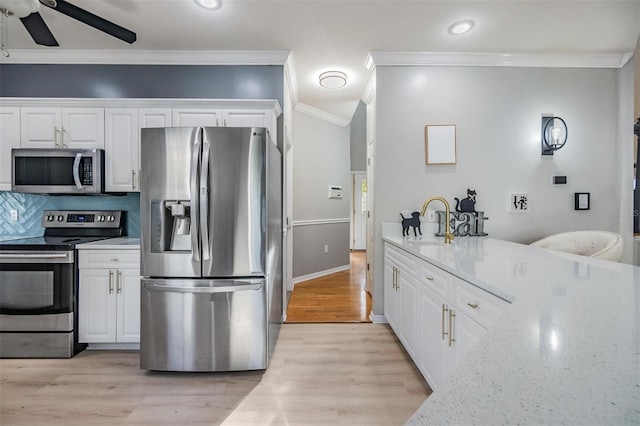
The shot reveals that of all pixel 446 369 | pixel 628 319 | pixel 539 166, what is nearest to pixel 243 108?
pixel 446 369

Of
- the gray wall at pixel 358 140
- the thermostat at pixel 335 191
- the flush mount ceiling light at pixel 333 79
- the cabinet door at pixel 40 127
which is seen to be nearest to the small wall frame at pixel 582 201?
the flush mount ceiling light at pixel 333 79

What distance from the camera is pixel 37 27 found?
6.20 ft

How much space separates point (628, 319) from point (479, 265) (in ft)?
2.51

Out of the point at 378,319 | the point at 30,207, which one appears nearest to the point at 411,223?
the point at 378,319

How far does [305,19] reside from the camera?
7.92ft

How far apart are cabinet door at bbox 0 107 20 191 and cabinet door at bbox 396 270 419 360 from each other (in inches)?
138

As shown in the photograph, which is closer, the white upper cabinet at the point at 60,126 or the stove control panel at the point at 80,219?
the white upper cabinet at the point at 60,126

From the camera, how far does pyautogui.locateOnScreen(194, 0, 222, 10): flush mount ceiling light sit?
86.7 inches

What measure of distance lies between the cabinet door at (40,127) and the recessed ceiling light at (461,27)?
353 centimetres

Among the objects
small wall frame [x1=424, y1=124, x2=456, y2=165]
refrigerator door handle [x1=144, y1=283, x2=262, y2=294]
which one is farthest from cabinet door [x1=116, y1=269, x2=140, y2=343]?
small wall frame [x1=424, y1=124, x2=456, y2=165]

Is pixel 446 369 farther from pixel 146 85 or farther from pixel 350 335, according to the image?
pixel 146 85

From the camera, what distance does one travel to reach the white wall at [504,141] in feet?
9.77

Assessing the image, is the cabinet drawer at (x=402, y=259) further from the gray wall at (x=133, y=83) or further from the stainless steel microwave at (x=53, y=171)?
the stainless steel microwave at (x=53, y=171)

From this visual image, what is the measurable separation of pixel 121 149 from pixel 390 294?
2.78 metres
